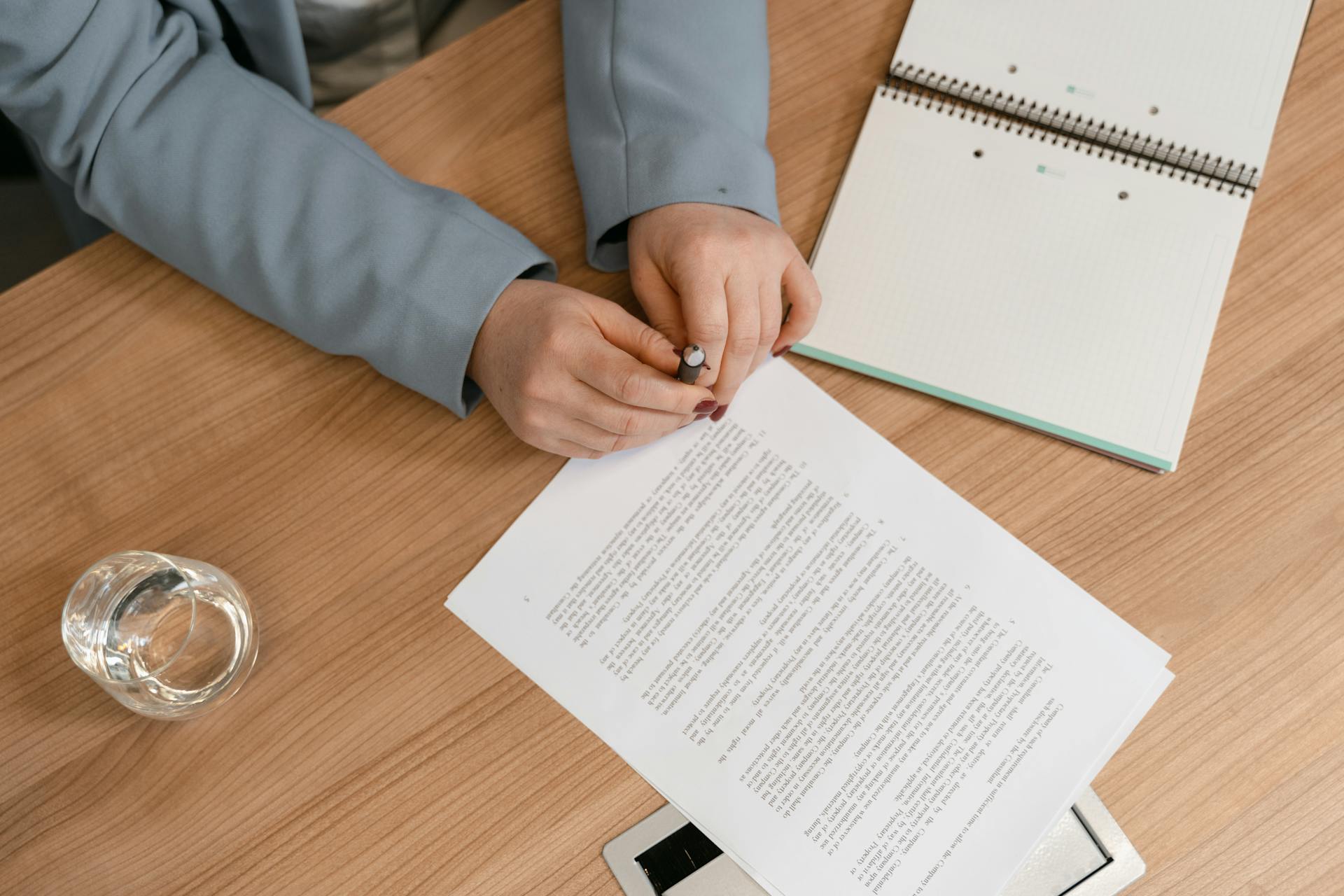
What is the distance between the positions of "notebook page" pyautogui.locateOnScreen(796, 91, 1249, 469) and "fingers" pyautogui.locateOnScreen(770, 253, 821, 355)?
0.08ft

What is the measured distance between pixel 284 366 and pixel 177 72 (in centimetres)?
22

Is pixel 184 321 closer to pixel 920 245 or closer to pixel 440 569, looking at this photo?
pixel 440 569

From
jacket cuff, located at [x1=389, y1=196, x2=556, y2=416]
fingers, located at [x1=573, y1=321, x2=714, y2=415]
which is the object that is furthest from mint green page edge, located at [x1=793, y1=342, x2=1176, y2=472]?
jacket cuff, located at [x1=389, y1=196, x2=556, y2=416]

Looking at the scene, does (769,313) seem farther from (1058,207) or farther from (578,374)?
(1058,207)

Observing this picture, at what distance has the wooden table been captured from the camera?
24.5 inches

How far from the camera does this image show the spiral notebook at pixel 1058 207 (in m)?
0.69

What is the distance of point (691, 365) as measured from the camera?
23.4 inches

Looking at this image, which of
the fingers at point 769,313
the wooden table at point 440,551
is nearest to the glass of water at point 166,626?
the wooden table at point 440,551

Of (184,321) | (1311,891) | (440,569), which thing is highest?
(184,321)

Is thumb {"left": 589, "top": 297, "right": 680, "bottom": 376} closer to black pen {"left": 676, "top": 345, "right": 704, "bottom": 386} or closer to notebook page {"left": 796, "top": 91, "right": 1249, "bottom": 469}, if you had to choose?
black pen {"left": 676, "top": 345, "right": 704, "bottom": 386}

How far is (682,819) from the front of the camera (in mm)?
626

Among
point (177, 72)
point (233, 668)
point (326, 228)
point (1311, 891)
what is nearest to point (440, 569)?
point (233, 668)

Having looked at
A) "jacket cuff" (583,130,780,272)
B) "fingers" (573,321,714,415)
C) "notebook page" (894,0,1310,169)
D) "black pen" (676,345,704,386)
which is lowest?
"fingers" (573,321,714,415)

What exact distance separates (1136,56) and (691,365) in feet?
1.52
